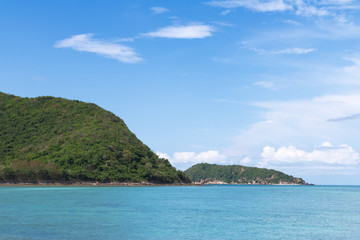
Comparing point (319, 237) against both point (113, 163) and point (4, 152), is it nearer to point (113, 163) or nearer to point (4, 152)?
point (113, 163)

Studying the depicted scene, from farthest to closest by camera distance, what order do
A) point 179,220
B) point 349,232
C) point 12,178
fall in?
point 12,178 < point 179,220 < point 349,232

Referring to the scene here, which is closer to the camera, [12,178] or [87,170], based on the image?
[12,178]

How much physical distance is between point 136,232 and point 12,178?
143 metres

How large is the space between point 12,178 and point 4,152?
31413mm

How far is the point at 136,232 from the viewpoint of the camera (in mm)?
44156

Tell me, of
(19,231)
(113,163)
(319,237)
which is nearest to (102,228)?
(19,231)

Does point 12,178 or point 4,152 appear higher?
point 4,152

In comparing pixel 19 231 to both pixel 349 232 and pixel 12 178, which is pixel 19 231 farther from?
pixel 12 178

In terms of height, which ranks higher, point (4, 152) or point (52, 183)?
Answer: point (4, 152)

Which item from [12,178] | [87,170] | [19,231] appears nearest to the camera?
[19,231]

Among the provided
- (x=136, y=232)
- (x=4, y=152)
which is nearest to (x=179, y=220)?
(x=136, y=232)

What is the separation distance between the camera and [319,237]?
4406 centimetres

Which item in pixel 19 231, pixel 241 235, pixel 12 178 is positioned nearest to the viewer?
pixel 19 231

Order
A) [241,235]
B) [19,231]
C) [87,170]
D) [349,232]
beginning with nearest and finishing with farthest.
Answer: [19,231] → [241,235] → [349,232] → [87,170]
